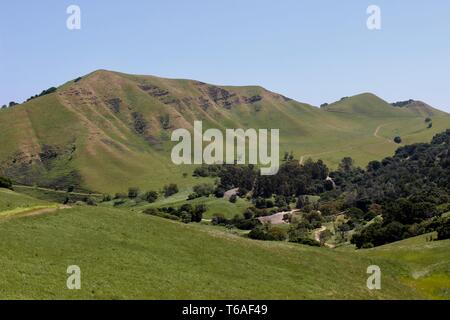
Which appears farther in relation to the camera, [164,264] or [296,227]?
[296,227]

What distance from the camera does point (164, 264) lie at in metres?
45.2

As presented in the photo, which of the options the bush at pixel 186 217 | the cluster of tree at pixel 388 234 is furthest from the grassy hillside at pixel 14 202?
the bush at pixel 186 217

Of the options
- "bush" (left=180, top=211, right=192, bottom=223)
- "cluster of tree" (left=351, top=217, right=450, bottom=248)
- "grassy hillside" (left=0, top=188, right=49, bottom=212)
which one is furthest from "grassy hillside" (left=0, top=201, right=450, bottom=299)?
"bush" (left=180, top=211, right=192, bottom=223)

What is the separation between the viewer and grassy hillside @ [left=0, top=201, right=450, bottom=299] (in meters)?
38.4

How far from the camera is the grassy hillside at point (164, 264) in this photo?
38.4 metres

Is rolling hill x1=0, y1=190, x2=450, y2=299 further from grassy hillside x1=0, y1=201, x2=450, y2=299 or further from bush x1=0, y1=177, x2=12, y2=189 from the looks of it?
bush x1=0, y1=177, x2=12, y2=189

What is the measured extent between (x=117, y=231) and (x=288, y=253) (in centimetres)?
1989

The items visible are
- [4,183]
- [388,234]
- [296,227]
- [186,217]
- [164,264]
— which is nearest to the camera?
[164,264]

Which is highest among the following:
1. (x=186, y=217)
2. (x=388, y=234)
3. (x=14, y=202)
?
(x=14, y=202)

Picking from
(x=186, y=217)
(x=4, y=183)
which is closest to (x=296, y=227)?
(x=186, y=217)

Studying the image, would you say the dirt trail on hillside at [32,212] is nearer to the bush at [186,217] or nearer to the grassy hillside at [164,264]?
the grassy hillside at [164,264]

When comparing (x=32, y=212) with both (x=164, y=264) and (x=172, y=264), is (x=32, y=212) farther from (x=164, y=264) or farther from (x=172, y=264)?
(x=172, y=264)
